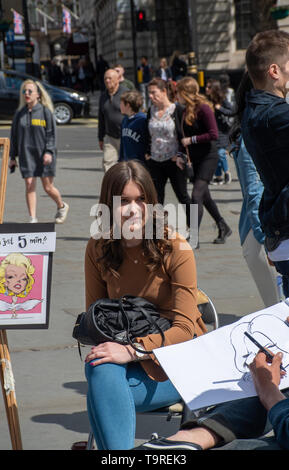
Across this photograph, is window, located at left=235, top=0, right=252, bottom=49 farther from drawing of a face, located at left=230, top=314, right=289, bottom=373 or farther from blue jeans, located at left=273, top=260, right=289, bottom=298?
drawing of a face, located at left=230, top=314, right=289, bottom=373

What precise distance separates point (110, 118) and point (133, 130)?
2240 millimetres

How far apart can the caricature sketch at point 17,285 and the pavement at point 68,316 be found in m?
0.76

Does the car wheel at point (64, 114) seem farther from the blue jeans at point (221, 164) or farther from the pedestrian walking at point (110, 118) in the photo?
the pedestrian walking at point (110, 118)

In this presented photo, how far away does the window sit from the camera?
3762 centimetres

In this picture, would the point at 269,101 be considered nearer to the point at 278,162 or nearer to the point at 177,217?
the point at 278,162

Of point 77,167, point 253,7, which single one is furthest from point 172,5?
point 77,167

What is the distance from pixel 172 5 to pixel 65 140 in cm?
2350

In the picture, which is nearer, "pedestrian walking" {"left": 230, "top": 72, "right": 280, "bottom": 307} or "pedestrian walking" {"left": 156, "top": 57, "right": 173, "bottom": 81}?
"pedestrian walking" {"left": 230, "top": 72, "right": 280, "bottom": 307}

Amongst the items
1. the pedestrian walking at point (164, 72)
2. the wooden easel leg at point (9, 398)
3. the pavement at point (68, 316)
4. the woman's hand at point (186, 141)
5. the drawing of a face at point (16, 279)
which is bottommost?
the pavement at point (68, 316)

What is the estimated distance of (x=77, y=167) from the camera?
16391mm

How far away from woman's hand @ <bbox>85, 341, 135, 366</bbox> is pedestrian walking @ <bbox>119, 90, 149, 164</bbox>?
5.55 m

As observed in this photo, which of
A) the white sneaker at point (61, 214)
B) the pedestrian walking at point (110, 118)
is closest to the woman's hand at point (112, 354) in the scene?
the white sneaker at point (61, 214)

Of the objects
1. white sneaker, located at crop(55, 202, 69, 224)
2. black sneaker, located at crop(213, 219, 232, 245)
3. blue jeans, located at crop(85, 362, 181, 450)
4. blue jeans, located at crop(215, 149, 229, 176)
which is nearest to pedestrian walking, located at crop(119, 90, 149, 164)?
black sneaker, located at crop(213, 219, 232, 245)

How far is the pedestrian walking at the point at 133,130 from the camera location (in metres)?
8.86
